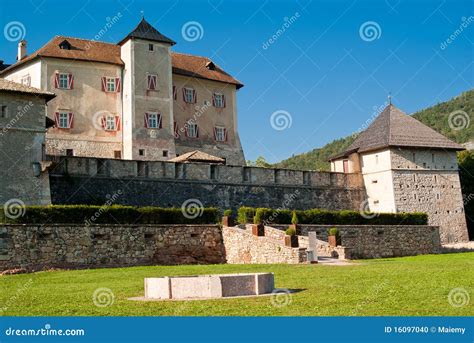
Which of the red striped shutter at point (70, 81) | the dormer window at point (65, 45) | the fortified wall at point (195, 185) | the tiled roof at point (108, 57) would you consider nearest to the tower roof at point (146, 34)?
the tiled roof at point (108, 57)

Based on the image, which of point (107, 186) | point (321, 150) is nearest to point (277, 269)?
point (107, 186)

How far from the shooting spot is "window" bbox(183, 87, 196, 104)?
4844 centimetres

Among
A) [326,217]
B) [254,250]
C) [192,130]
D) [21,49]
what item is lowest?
[254,250]

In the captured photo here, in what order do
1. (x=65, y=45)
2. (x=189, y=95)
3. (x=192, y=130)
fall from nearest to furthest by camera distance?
(x=65, y=45)
(x=192, y=130)
(x=189, y=95)

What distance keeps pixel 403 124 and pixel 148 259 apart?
76.4 feet

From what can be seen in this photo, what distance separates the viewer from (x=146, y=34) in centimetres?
4459

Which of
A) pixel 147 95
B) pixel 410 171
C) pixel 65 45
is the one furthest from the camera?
pixel 147 95

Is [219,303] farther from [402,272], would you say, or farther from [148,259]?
[148,259]

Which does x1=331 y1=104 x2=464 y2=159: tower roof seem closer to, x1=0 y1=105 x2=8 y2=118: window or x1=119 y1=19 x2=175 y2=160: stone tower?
x1=119 y1=19 x2=175 y2=160: stone tower

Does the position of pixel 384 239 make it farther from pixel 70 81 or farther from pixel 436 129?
pixel 436 129

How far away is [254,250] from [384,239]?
9.92m

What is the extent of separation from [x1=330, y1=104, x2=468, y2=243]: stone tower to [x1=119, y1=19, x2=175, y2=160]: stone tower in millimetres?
13774

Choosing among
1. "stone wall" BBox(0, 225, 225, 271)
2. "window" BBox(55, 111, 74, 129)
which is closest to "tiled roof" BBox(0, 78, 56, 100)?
"stone wall" BBox(0, 225, 225, 271)

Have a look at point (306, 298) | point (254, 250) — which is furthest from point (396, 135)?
point (306, 298)
